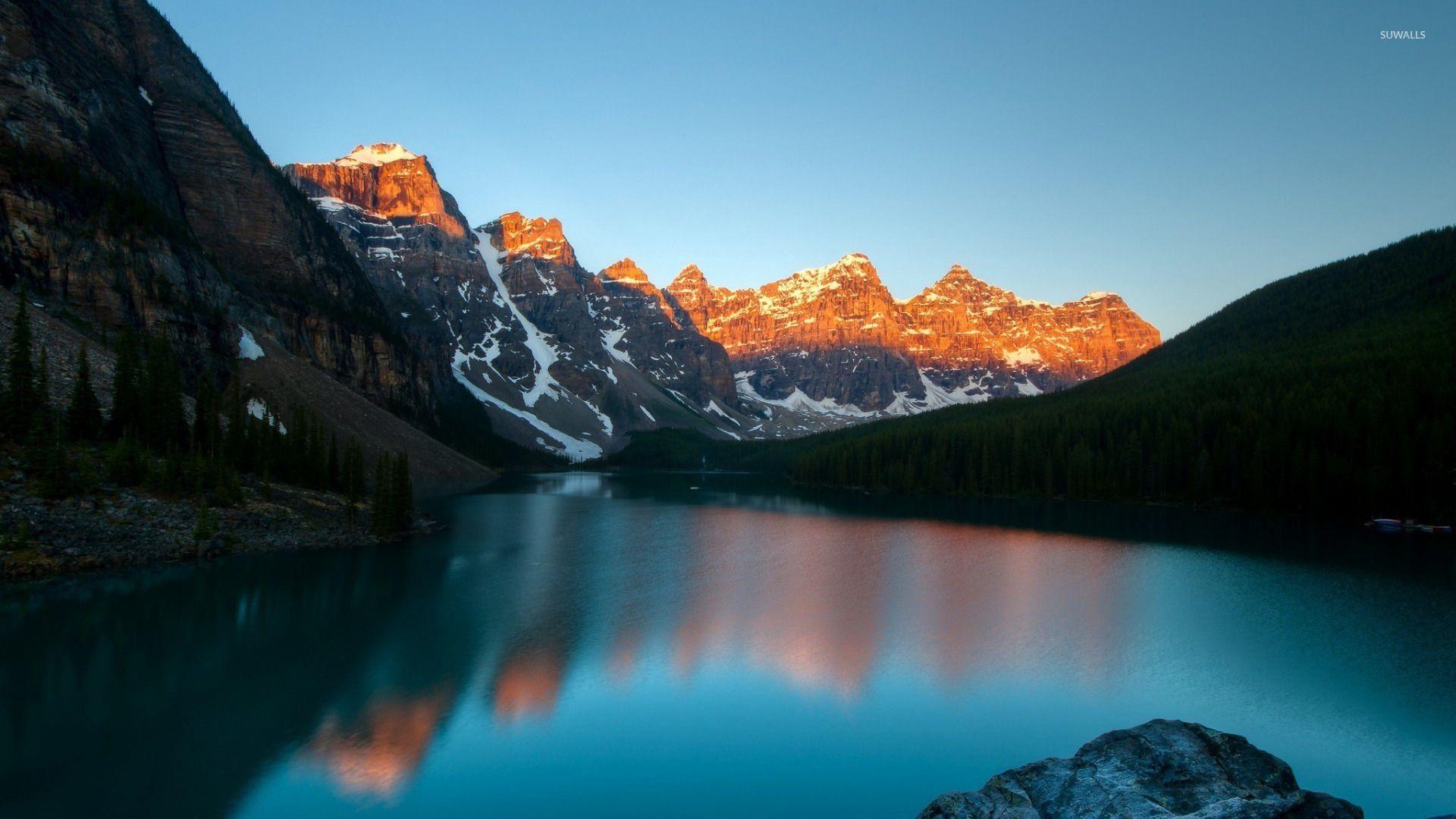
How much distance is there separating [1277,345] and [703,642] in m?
90.3

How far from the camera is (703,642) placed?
78.7 ft

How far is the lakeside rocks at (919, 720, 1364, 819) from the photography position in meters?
9.59

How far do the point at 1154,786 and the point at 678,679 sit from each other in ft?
40.6

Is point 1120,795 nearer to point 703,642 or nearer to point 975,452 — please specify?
point 703,642

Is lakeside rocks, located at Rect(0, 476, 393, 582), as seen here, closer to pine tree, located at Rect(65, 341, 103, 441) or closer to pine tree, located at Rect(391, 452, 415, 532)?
pine tree, located at Rect(391, 452, 415, 532)

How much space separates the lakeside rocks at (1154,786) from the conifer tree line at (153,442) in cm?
3462

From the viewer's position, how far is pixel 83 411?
113 feet

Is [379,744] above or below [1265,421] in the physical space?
below

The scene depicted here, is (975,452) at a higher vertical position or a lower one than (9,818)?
higher

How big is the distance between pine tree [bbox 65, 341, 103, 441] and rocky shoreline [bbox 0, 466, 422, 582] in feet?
17.0

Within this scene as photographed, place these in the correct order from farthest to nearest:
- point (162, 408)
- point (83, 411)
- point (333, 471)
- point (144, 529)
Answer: point (333, 471)
point (162, 408)
point (83, 411)
point (144, 529)

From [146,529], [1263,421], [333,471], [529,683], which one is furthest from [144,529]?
[1263,421]

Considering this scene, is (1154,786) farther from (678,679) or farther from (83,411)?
(83,411)

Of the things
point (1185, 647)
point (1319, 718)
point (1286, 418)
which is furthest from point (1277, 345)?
point (1319, 718)
